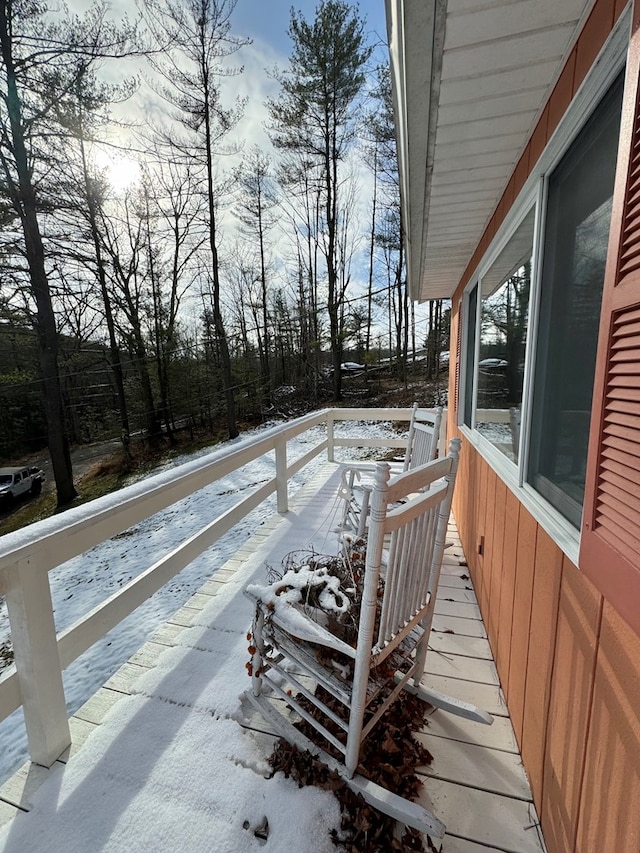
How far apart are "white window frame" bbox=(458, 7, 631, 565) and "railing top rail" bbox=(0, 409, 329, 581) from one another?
1511 mm

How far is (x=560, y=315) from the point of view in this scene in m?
1.16

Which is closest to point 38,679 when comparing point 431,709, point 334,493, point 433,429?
point 431,709

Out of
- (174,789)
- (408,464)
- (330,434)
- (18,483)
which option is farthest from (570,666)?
(18,483)

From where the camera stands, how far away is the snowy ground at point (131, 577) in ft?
7.36

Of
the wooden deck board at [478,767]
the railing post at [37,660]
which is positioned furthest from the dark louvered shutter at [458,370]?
the railing post at [37,660]

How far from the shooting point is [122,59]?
6781 millimetres

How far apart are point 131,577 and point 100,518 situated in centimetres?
319

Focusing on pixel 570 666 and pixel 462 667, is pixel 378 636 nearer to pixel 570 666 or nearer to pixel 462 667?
pixel 570 666

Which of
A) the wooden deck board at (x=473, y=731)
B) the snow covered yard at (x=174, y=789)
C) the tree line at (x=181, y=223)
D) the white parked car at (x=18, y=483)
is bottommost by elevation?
the white parked car at (x=18, y=483)

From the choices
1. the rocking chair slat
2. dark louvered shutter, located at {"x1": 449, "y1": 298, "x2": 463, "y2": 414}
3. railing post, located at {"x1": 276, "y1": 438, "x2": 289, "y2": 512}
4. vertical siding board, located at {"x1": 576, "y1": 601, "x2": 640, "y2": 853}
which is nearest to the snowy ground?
railing post, located at {"x1": 276, "y1": 438, "x2": 289, "y2": 512}

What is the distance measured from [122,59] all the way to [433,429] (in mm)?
8962

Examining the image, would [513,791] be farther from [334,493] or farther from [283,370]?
[283,370]

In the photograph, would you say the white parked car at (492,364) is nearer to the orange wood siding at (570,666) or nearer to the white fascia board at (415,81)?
the orange wood siding at (570,666)

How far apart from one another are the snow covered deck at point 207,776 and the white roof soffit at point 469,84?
7.11ft
